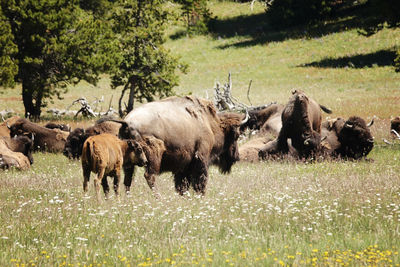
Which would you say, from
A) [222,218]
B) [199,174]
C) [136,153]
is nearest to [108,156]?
[136,153]

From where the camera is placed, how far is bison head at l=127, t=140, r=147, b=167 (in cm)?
881

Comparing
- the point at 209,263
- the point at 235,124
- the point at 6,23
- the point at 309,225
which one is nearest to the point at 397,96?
the point at 6,23

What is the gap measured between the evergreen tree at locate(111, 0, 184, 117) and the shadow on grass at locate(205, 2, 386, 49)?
28.2 m

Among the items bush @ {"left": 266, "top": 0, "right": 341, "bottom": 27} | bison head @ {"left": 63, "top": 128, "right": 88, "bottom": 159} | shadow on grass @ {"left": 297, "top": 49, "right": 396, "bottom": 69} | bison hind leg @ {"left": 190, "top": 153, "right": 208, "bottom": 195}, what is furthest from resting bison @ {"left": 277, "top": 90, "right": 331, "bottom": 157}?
bush @ {"left": 266, "top": 0, "right": 341, "bottom": 27}

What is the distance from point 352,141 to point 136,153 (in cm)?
828

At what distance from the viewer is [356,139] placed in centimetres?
1528

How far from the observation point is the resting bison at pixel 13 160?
→ 13477 mm

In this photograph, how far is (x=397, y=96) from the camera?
3192cm

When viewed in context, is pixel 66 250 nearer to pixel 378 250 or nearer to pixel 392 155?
pixel 378 250

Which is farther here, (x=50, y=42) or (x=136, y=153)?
(x=50, y=42)

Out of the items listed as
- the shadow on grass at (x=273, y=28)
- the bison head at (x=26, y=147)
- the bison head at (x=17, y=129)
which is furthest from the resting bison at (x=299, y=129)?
the shadow on grass at (x=273, y=28)

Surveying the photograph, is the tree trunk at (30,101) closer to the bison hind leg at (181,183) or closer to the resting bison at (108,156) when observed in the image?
the bison hind leg at (181,183)

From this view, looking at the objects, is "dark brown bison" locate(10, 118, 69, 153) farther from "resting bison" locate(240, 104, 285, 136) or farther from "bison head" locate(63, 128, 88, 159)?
"resting bison" locate(240, 104, 285, 136)

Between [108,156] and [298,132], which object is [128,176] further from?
[298,132]
